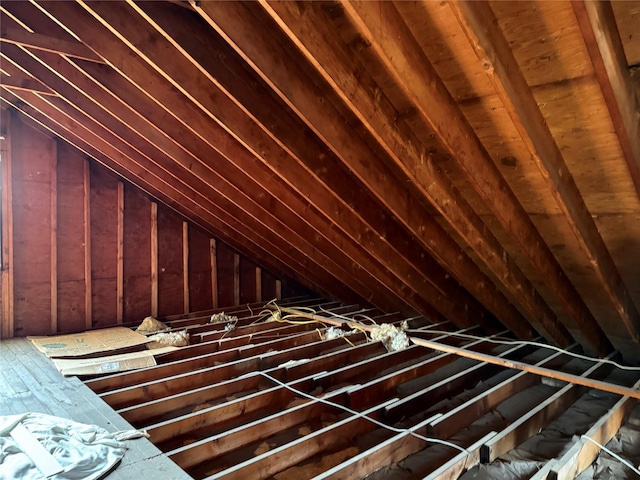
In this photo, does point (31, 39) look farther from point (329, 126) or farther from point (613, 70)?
point (613, 70)

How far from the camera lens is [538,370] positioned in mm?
3010

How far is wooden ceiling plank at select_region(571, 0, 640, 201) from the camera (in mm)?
1422

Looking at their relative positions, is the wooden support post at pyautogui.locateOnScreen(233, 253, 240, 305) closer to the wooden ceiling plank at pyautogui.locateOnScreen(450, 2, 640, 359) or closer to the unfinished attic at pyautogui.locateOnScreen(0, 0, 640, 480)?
the unfinished attic at pyautogui.locateOnScreen(0, 0, 640, 480)

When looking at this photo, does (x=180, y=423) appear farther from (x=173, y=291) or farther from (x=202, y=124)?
(x=173, y=291)

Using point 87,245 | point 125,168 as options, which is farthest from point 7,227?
point 125,168

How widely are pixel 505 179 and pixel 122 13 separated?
211 cm

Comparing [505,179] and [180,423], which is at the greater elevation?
[505,179]

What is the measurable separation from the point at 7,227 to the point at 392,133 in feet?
12.4

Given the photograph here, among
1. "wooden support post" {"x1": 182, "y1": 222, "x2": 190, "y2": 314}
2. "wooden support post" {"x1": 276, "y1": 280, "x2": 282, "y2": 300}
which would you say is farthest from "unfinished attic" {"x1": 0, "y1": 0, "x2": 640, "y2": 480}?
"wooden support post" {"x1": 276, "y1": 280, "x2": 282, "y2": 300}

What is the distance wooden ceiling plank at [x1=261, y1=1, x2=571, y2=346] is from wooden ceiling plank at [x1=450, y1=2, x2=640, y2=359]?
54cm

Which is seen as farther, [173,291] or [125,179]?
[173,291]

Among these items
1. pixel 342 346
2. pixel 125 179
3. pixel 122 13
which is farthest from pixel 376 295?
pixel 122 13

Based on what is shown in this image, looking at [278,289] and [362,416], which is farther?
[278,289]

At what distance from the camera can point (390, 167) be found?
264cm
